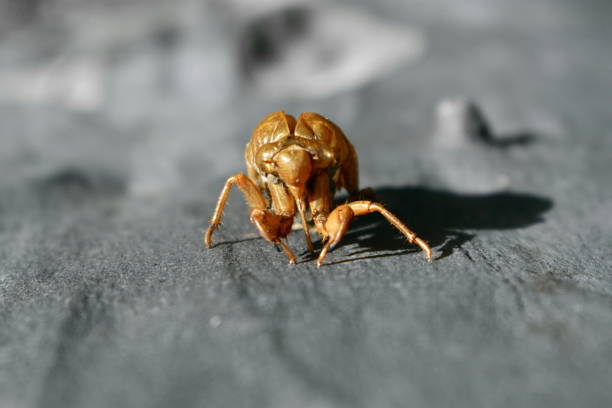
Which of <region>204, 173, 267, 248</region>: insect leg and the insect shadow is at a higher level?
<region>204, 173, 267, 248</region>: insect leg

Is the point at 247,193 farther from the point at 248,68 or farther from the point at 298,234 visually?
the point at 248,68

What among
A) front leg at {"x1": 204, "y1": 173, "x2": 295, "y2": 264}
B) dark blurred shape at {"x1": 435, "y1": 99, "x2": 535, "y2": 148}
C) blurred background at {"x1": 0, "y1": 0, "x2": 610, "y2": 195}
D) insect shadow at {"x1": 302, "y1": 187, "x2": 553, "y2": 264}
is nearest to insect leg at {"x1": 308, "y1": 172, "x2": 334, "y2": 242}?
front leg at {"x1": 204, "y1": 173, "x2": 295, "y2": 264}

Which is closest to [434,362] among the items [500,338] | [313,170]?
[500,338]

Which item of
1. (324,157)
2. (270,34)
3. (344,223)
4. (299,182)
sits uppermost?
(270,34)

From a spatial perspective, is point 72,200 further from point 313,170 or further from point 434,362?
point 434,362

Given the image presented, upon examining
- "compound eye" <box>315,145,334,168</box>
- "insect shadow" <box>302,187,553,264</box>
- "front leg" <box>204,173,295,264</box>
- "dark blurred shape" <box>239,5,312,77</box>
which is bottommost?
"insect shadow" <box>302,187,553,264</box>

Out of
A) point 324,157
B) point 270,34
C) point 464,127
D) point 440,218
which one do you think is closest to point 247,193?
point 324,157

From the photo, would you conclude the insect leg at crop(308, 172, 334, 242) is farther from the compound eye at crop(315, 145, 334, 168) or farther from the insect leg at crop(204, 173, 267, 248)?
the insect leg at crop(204, 173, 267, 248)
